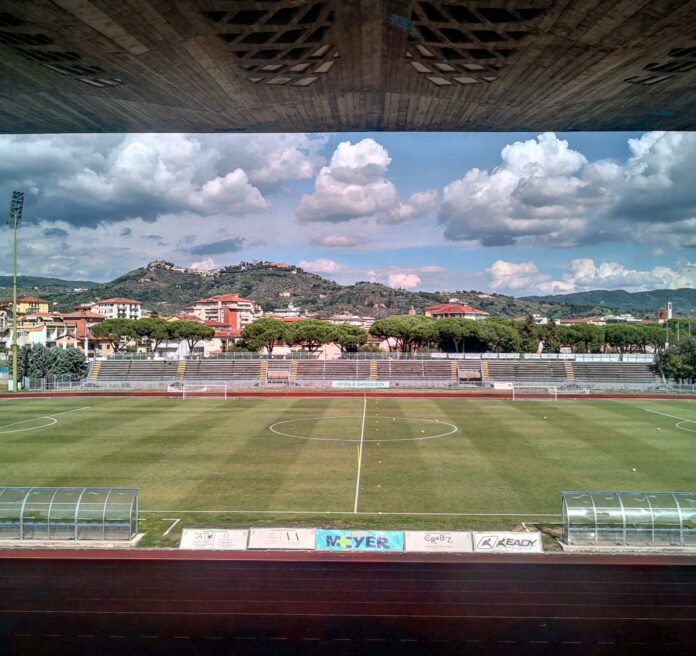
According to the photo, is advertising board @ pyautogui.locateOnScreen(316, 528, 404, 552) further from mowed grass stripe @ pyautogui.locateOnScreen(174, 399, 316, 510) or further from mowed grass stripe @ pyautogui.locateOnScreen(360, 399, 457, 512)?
mowed grass stripe @ pyautogui.locateOnScreen(174, 399, 316, 510)

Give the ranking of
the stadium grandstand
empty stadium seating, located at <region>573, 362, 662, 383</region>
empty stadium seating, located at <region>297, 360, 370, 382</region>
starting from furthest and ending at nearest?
1. empty stadium seating, located at <region>297, 360, 370, 382</region>
2. empty stadium seating, located at <region>573, 362, 662, 383</region>
3. the stadium grandstand

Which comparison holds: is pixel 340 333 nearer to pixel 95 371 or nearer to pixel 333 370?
pixel 333 370

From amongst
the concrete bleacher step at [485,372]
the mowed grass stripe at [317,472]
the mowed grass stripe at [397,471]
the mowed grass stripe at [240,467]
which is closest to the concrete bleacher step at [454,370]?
the concrete bleacher step at [485,372]

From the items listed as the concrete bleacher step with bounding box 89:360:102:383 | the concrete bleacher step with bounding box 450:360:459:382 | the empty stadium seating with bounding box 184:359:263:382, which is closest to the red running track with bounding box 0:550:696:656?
the empty stadium seating with bounding box 184:359:263:382

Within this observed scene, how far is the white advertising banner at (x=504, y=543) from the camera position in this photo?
17000 millimetres

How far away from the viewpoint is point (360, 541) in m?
17.2

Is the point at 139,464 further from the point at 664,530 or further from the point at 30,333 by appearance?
the point at 30,333

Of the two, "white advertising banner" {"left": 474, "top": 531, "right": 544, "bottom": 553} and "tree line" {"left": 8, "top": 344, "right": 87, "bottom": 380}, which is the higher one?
"tree line" {"left": 8, "top": 344, "right": 87, "bottom": 380}

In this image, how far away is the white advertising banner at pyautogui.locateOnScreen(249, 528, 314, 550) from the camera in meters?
17.3

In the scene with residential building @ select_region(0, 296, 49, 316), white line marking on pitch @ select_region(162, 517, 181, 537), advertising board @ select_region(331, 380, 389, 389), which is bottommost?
white line marking on pitch @ select_region(162, 517, 181, 537)

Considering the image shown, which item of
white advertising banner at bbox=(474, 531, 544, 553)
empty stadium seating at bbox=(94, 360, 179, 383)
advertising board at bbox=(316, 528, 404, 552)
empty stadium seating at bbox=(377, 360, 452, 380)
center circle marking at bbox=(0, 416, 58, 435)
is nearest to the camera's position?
white advertising banner at bbox=(474, 531, 544, 553)

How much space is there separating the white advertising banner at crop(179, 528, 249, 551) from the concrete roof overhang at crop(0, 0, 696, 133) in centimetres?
1228

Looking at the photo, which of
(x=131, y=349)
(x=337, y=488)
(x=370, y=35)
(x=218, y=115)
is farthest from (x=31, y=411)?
(x=131, y=349)

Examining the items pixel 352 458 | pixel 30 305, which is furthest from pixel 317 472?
pixel 30 305
